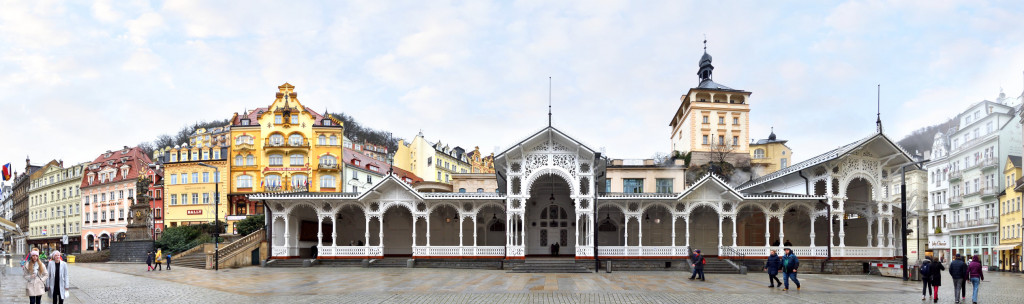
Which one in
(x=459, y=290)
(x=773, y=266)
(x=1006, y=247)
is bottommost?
(x=1006, y=247)

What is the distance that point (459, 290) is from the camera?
22734mm

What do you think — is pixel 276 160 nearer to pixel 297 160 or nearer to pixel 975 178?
pixel 297 160

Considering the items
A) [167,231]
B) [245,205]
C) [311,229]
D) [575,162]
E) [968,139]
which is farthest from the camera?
[245,205]

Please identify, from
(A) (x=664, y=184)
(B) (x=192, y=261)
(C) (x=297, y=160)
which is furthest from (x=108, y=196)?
(A) (x=664, y=184)

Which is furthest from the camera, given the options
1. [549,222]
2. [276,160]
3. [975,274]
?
[276,160]

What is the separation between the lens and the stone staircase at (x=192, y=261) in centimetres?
3934

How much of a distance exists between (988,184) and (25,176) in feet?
380

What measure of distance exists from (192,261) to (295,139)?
103 ft

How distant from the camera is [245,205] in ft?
233

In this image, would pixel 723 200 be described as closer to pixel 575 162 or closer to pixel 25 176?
pixel 575 162

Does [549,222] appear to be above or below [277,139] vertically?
below

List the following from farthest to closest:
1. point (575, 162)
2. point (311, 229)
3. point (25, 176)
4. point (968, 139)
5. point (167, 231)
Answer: point (25, 176) < point (968, 139) < point (167, 231) < point (311, 229) < point (575, 162)

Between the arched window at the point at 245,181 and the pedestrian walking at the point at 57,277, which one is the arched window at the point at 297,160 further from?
the pedestrian walking at the point at 57,277

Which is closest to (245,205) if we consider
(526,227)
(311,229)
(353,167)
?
(353,167)
